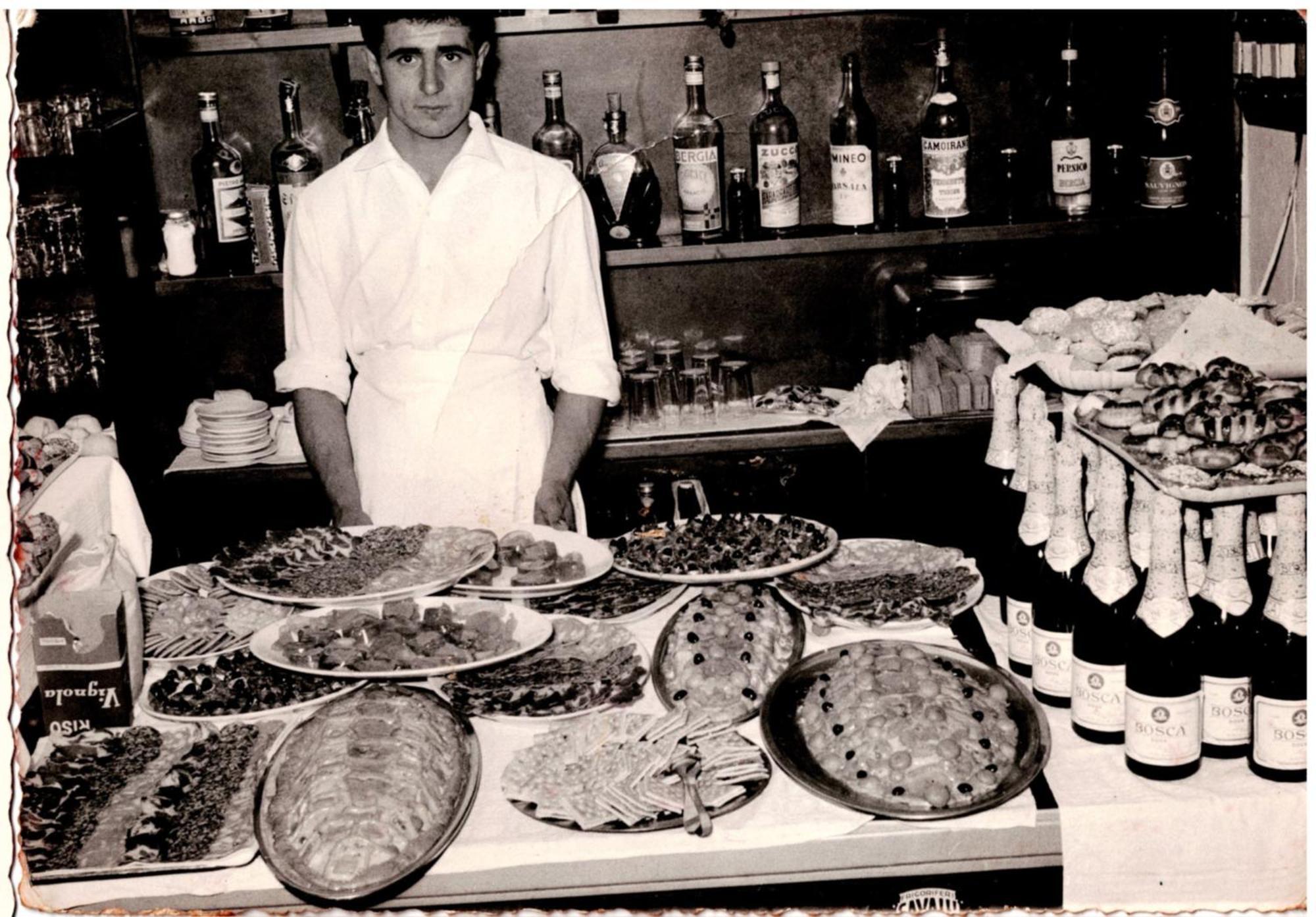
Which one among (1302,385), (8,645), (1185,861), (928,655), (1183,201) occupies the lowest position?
(1185,861)

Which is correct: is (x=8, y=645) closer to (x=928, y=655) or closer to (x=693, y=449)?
(x=928, y=655)

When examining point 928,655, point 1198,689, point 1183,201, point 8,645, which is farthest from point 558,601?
point 1183,201

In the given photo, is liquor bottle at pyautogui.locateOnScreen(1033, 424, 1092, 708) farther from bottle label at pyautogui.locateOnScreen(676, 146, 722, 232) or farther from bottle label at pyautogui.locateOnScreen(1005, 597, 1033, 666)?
bottle label at pyautogui.locateOnScreen(676, 146, 722, 232)

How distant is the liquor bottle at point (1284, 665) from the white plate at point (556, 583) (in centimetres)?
89

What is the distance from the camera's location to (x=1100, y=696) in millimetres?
1377

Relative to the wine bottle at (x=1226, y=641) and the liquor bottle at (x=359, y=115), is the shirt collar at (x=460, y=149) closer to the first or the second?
the liquor bottle at (x=359, y=115)

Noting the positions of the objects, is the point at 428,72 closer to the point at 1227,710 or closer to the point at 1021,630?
the point at 1021,630

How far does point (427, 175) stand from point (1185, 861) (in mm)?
1855

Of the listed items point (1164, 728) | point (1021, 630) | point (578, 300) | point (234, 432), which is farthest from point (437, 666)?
point (234, 432)

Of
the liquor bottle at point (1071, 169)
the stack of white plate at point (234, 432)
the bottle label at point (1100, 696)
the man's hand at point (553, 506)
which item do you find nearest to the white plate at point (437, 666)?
the man's hand at point (553, 506)

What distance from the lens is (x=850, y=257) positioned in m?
3.17

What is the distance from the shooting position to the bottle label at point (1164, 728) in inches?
51.2

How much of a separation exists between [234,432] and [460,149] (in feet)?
3.12

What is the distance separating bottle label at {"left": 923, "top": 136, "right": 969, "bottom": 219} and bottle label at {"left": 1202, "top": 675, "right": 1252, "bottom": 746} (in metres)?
1.75
